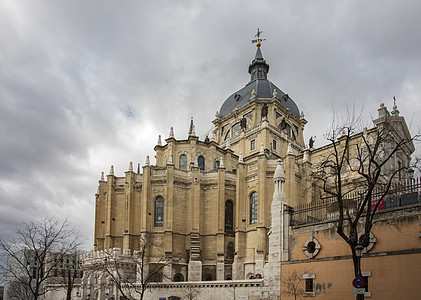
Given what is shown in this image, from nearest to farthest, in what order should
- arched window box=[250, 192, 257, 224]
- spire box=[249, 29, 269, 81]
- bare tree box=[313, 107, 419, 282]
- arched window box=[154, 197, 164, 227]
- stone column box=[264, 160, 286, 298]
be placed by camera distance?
bare tree box=[313, 107, 419, 282] < stone column box=[264, 160, 286, 298] < arched window box=[250, 192, 257, 224] < arched window box=[154, 197, 164, 227] < spire box=[249, 29, 269, 81]

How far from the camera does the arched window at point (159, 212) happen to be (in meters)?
39.0

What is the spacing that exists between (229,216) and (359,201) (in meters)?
23.6

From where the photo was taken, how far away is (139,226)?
40.0 m

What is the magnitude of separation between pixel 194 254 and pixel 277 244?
1896cm

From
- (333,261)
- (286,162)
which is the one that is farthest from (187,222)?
(333,261)

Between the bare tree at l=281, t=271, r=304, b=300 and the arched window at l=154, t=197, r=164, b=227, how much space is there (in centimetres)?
2210

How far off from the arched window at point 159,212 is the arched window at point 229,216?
6847mm

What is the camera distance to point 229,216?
40.6 metres

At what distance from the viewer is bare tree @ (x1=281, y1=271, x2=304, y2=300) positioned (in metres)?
17.8

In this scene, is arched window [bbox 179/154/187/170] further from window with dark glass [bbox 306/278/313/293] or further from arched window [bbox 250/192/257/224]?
window with dark glass [bbox 306/278/313/293]

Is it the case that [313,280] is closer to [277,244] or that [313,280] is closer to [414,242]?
[277,244]

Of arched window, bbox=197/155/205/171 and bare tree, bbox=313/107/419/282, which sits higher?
arched window, bbox=197/155/205/171

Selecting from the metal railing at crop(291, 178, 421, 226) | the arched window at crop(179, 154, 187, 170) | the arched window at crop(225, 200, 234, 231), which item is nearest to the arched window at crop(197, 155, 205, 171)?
the arched window at crop(179, 154, 187, 170)

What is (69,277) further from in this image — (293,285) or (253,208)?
(293,285)
